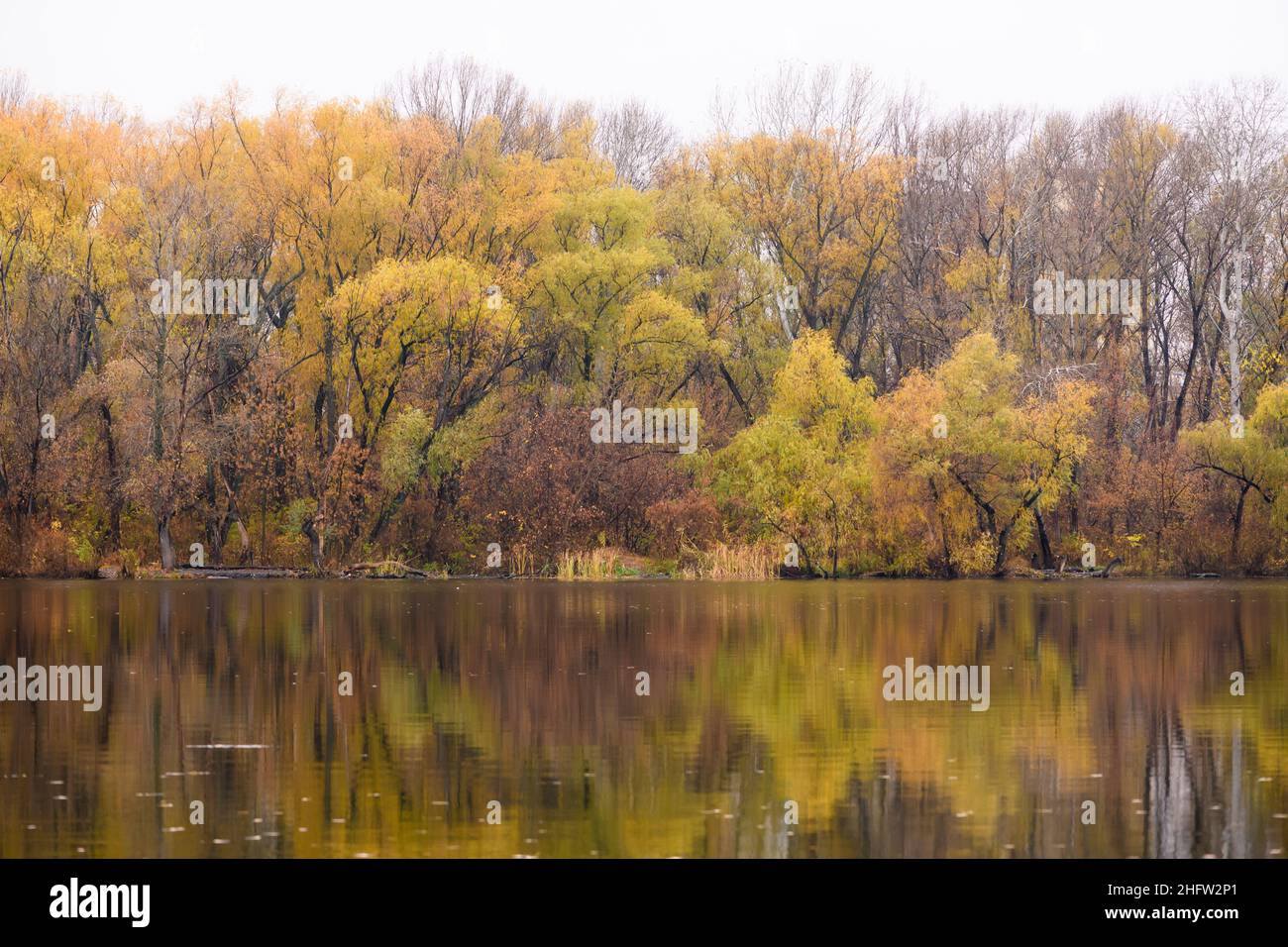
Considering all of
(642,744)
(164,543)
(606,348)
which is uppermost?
(606,348)

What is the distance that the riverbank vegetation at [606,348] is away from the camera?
58.8 metres

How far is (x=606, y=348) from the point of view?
65.8 meters

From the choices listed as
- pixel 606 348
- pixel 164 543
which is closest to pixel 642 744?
pixel 164 543

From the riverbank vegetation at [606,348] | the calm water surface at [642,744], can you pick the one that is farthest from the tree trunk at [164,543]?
the calm water surface at [642,744]

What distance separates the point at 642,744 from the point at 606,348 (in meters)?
49.7

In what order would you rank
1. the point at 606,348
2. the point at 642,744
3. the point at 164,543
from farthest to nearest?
the point at 606,348
the point at 164,543
the point at 642,744

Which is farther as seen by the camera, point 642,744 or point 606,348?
point 606,348

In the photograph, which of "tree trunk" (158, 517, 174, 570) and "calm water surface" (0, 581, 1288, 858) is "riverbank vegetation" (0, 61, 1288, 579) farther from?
"calm water surface" (0, 581, 1288, 858)

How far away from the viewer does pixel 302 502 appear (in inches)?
2381

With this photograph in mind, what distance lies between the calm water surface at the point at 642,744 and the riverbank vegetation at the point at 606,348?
88.0 ft

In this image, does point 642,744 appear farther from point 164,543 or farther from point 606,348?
point 606,348
